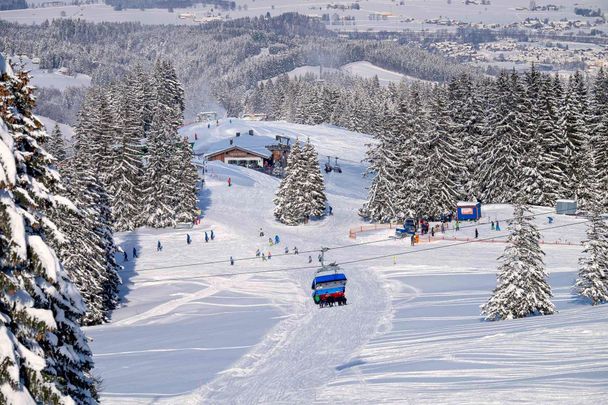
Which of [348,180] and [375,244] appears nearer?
[375,244]

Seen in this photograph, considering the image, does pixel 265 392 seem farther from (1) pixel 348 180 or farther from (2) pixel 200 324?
(1) pixel 348 180

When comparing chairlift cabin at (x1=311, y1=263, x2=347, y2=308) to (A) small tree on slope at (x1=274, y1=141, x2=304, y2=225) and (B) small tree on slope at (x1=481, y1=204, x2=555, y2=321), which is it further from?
(A) small tree on slope at (x1=274, y1=141, x2=304, y2=225)

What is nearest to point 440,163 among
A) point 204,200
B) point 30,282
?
point 204,200

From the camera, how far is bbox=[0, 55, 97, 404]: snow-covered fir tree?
38.0 ft

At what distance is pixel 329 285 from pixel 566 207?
29.7 m

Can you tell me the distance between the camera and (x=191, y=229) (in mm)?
67562

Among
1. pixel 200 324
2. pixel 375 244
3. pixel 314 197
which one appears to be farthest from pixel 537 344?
pixel 314 197

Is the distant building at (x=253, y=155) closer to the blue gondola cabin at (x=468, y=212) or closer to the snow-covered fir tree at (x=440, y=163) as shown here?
the snow-covered fir tree at (x=440, y=163)

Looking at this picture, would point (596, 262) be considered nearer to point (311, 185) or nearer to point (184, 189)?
point (311, 185)

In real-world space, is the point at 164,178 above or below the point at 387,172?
below

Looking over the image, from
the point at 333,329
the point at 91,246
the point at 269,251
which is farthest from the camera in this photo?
the point at 269,251

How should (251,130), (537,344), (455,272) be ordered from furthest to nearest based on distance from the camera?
(251,130)
(455,272)
(537,344)

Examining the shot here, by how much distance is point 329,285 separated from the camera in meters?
41.5

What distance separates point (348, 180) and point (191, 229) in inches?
1231
